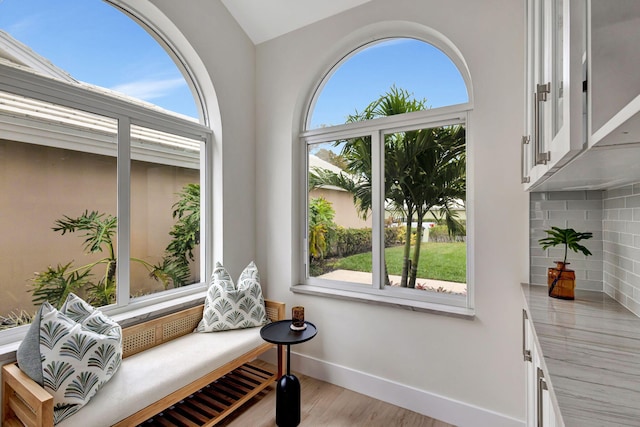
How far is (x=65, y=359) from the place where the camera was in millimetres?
1441

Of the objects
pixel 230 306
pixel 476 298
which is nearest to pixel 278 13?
pixel 230 306

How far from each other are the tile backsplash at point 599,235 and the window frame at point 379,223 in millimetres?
375

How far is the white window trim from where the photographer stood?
209 cm

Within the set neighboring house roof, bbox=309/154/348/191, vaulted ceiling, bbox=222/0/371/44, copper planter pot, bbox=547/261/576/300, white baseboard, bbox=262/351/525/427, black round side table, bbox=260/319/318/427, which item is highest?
vaulted ceiling, bbox=222/0/371/44

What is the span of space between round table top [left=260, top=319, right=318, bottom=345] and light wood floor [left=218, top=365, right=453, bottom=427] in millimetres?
587

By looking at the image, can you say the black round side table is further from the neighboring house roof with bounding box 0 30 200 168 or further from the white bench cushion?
the neighboring house roof with bounding box 0 30 200 168

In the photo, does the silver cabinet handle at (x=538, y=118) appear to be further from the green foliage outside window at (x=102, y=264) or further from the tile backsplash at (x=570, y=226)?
the green foliage outside window at (x=102, y=264)

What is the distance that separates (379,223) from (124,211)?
6.13 feet

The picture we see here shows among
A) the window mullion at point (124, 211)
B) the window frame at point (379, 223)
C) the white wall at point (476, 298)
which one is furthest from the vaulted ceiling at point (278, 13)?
the window mullion at point (124, 211)

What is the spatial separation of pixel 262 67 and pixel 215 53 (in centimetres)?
48

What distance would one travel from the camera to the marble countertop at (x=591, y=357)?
24.7 inches

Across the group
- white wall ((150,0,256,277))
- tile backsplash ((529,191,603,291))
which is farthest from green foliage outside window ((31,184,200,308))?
tile backsplash ((529,191,603,291))

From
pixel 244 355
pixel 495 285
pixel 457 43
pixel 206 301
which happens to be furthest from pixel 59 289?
pixel 457 43

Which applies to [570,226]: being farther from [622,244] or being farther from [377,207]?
[377,207]
